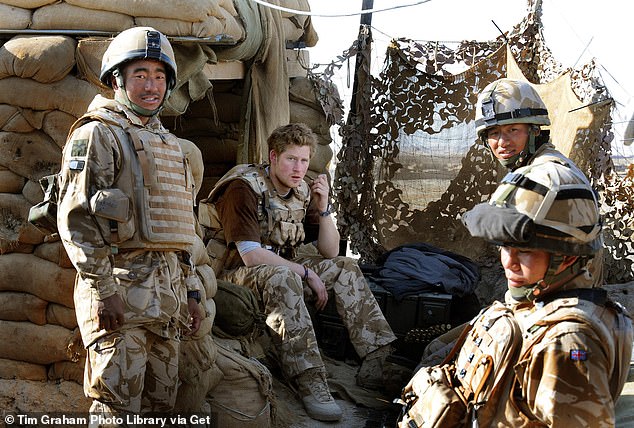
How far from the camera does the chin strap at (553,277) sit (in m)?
2.15

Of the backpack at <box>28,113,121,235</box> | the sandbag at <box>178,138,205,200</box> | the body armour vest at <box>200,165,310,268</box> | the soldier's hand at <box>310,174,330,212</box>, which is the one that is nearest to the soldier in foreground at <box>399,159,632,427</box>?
the backpack at <box>28,113,121,235</box>

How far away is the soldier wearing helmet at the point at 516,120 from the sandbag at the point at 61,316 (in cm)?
222

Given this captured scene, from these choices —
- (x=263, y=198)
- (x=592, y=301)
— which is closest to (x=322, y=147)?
(x=263, y=198)

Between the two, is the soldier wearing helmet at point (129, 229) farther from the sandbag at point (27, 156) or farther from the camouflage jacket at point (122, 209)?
the sandbag at point (27, 156)

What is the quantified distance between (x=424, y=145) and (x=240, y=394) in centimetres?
383

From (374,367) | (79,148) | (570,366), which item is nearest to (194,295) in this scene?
(79,148)

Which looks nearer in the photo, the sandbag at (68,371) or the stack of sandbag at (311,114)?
the sandbag at (68,371)

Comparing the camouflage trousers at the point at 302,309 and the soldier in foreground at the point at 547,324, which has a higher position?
the soldier in foreground at the point at 547,324

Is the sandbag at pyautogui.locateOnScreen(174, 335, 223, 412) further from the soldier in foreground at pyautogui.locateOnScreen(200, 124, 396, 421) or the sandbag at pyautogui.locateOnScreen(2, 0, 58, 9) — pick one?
the sandbag at pyautogui.locateOnScreen(2, 0, 58, 9)

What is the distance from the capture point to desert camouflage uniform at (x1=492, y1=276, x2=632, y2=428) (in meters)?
1.96

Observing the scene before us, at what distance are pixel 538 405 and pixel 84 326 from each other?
6.34ft

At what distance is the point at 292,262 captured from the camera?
5062 mm

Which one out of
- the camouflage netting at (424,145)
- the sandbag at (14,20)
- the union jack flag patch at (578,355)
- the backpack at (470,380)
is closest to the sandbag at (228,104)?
the camouflage netting at (424,145)

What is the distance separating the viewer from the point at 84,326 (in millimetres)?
3268
